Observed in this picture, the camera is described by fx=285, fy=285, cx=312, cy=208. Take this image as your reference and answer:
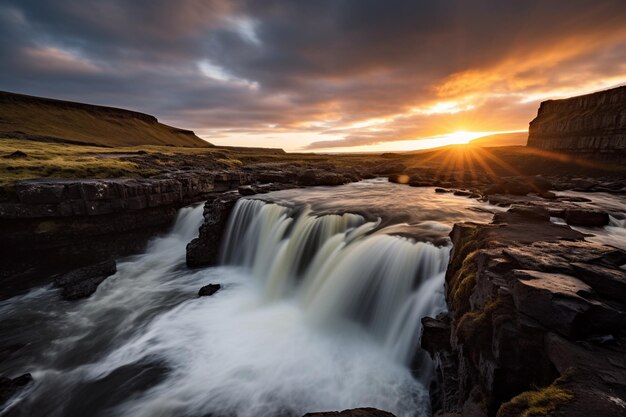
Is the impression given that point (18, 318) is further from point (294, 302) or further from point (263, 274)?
point (294, 302)

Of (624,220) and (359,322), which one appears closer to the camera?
(359,322)

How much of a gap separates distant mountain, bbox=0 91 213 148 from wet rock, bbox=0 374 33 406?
7744 cm

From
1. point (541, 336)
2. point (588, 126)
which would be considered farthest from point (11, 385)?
point (588, 126)

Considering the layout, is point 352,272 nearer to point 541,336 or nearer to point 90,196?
point 541,336

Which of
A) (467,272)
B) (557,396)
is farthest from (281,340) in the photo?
(557,396)

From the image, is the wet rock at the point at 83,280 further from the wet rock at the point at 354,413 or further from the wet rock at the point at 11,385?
the wet rock at the point at 354,413

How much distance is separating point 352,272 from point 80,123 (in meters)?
131

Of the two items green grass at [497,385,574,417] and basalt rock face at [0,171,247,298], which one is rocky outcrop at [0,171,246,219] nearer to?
basalt rock face at [0,171,247,298]

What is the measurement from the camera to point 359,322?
10320mm

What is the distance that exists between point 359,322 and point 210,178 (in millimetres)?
21952

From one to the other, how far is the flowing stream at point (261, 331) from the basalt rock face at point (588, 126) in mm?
56115

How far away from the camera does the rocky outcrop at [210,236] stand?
58.5 feet

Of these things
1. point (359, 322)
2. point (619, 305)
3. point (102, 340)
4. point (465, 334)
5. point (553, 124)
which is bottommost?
point (102, 340)

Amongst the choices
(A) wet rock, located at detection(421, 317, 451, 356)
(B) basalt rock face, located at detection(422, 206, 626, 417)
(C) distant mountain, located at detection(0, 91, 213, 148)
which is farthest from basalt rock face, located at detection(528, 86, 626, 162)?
(C) distant mountain, located at detection(0, 91, 213, 148)
